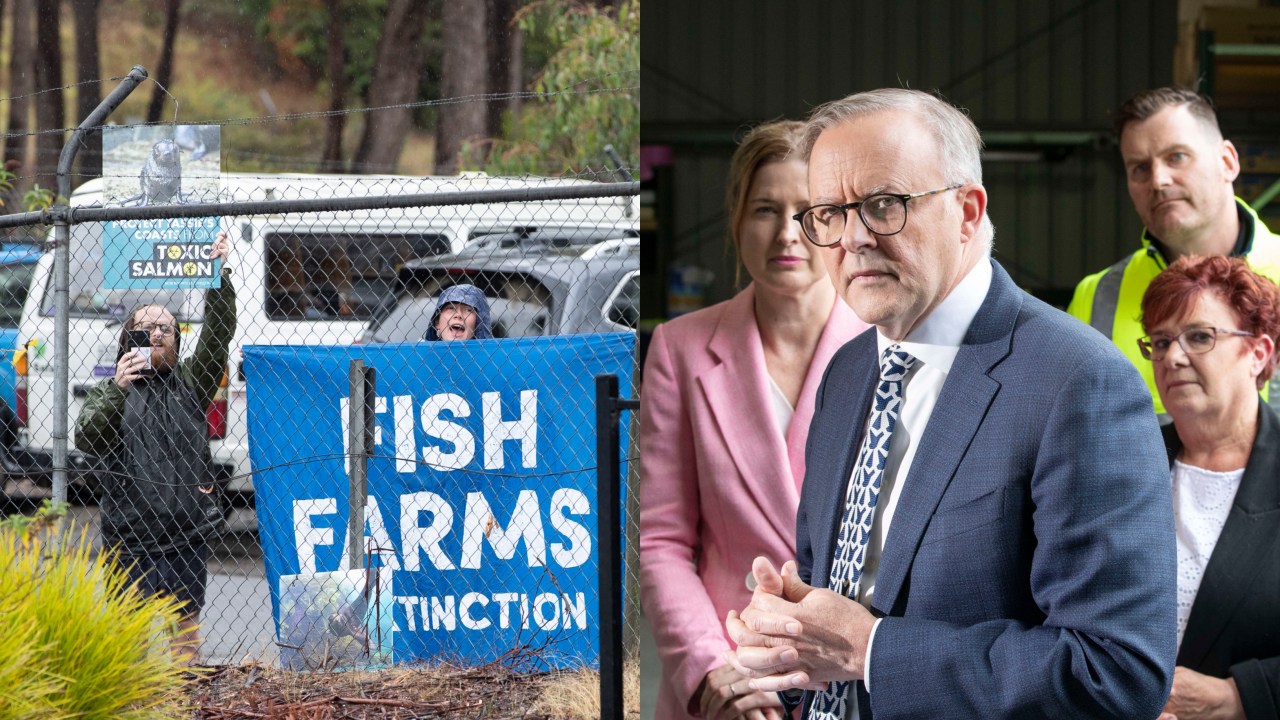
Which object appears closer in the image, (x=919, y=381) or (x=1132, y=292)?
(x=919, y=381)

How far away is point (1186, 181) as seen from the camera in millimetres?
1990

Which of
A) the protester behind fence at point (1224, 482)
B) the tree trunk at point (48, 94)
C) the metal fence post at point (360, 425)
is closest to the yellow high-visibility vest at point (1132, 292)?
the protester behind fence at point (1224, 482)

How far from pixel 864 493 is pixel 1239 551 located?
0.82 meters

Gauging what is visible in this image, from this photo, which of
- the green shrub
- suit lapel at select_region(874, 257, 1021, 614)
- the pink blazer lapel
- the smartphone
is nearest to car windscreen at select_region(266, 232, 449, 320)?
the smartphone

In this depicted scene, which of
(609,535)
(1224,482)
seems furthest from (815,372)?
(1224,482)

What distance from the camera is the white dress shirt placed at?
1.21 m

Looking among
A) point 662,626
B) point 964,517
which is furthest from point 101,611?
point 964,517

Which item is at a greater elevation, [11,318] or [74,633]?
[11,318]

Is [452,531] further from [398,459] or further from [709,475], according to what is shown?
[709,475]

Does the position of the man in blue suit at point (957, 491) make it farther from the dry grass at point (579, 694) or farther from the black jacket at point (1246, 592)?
the dry grass at point (579, 694)

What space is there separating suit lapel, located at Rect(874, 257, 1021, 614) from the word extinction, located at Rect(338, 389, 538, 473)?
997 millimetres

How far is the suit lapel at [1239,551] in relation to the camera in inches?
68.2

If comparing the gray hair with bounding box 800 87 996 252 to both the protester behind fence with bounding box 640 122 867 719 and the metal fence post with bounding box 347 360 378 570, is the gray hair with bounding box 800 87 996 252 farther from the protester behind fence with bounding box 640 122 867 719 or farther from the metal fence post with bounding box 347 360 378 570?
the metal fence post with bounding box 347 360 378 570

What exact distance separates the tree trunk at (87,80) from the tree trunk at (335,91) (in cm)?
42
